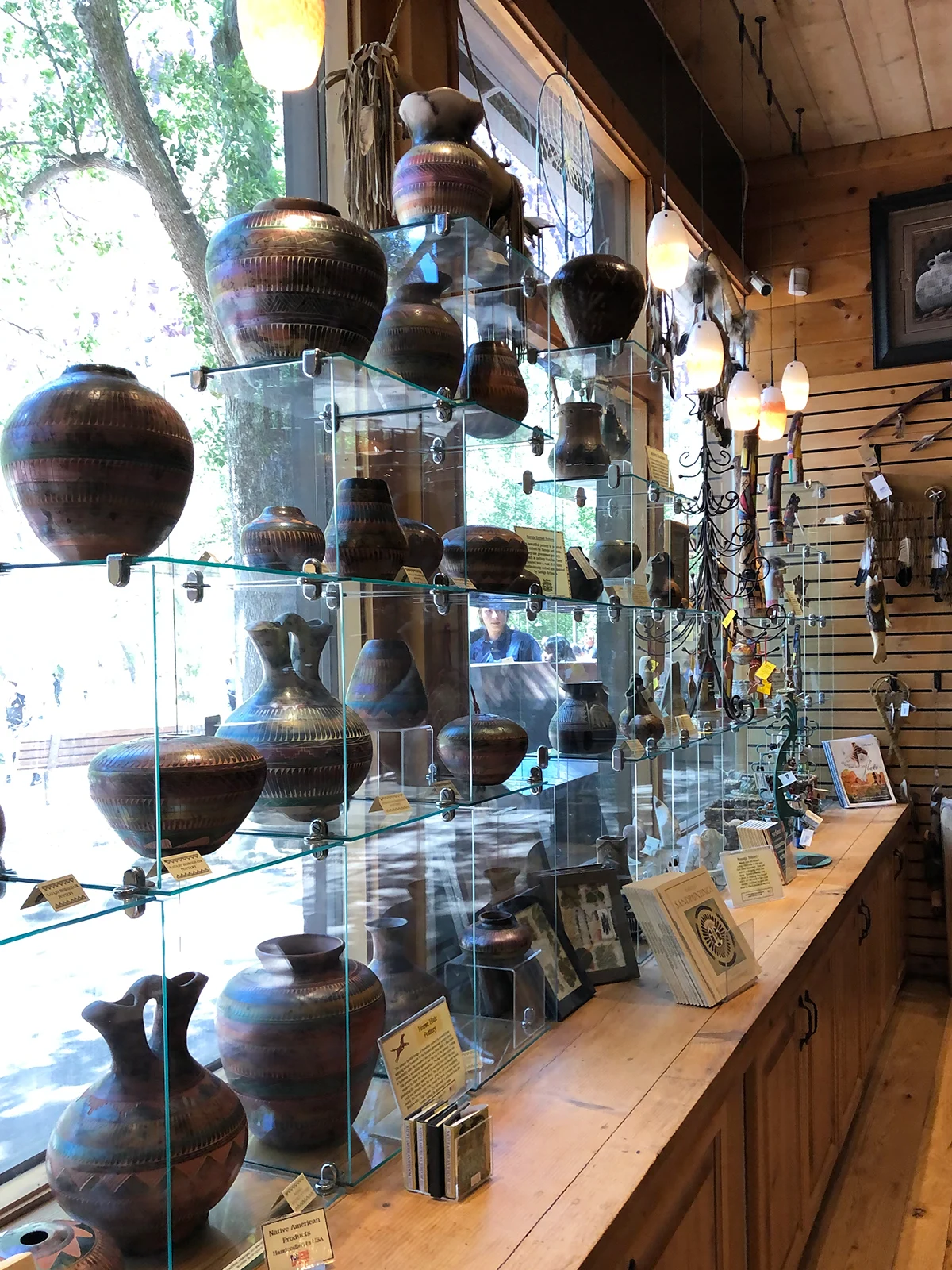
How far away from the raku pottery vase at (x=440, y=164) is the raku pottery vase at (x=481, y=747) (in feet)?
2.86

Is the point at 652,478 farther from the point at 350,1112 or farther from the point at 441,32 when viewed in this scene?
the point at 350,1112

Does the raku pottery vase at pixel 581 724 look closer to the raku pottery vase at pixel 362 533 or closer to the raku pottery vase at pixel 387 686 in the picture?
the raku pottery vase at pixel 387 686

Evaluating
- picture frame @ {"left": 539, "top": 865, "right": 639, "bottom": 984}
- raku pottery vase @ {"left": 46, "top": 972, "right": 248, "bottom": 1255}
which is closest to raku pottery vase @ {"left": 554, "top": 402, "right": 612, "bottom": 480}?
picture frame @ {"left": 539, "top": 865, "right": 639, "bottom": 984}

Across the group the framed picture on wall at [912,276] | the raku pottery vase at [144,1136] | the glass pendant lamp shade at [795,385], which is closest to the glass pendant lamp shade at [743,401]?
the glass pendant lamp shade at [795,385]

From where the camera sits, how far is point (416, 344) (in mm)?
1774

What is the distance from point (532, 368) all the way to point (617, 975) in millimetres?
1298

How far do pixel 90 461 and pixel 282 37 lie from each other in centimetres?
68

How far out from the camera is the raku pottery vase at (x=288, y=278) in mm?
1408

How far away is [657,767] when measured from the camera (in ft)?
9.59

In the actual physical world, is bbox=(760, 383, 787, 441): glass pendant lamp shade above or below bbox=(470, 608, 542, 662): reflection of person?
above

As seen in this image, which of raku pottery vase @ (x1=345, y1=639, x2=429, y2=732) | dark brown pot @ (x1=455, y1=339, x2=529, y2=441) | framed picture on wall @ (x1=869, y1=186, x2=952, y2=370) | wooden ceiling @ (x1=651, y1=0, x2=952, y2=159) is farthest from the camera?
framed picture on wall @ (x1=869, y1=186, x2=952, y2=370)

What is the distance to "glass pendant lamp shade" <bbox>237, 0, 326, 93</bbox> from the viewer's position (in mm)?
1364

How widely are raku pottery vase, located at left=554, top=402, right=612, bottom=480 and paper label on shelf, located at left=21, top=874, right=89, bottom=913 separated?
152cm

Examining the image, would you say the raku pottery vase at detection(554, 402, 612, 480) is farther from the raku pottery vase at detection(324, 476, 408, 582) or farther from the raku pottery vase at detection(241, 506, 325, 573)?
the raku pottery vase at detection(241, 506, 325, 573)
